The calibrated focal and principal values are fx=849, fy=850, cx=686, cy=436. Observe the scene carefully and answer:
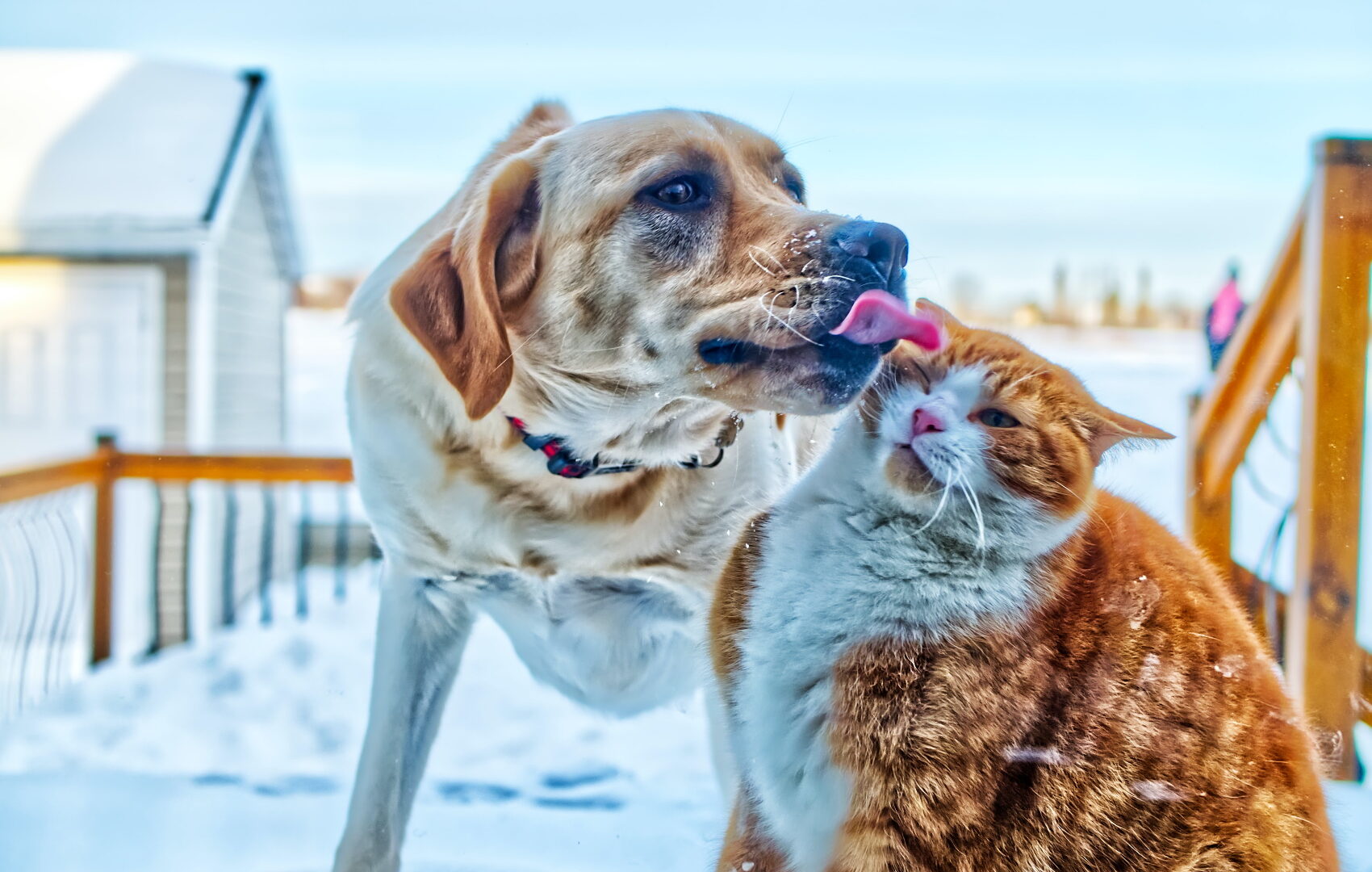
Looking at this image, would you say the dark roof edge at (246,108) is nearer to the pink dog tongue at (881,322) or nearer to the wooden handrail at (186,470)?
the wooden handrail at (186,470)

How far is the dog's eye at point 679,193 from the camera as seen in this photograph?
78 centimetres

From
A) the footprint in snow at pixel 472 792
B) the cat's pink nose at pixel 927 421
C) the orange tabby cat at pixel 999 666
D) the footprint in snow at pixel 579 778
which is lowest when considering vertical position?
Answer: the footprint in snow at pixel 472 792

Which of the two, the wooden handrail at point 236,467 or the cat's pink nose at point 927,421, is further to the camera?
the wooden handrail at point 236,467

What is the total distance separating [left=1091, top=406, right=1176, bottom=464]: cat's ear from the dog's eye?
15.4 inches

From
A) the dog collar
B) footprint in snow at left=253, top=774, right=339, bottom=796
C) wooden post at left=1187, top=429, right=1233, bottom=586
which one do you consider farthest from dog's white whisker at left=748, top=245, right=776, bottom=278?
footprint in snow at left=253, top=774, right=339, bottom=796

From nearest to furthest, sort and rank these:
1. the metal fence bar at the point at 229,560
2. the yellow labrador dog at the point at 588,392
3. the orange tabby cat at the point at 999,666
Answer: the orange tabby cat at the point at 999,666, the yellow labrador dog at the point at 588,392, the metal fence bar at the point at 229,560

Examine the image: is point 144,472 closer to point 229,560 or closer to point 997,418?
point 229,560

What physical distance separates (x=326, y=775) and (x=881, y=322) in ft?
2.74

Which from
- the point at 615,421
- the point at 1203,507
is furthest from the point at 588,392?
the point at 1203,507

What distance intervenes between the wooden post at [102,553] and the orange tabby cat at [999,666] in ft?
3.14

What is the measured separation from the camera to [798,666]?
66cm

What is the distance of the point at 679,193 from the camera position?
789 millimetres

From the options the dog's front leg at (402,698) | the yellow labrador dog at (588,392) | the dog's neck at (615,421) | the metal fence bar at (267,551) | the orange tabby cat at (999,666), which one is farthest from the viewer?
the metal fence bar at (267,551)

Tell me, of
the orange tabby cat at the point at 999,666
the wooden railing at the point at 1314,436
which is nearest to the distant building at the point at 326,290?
the orange tabby cat at the point at 999,666
